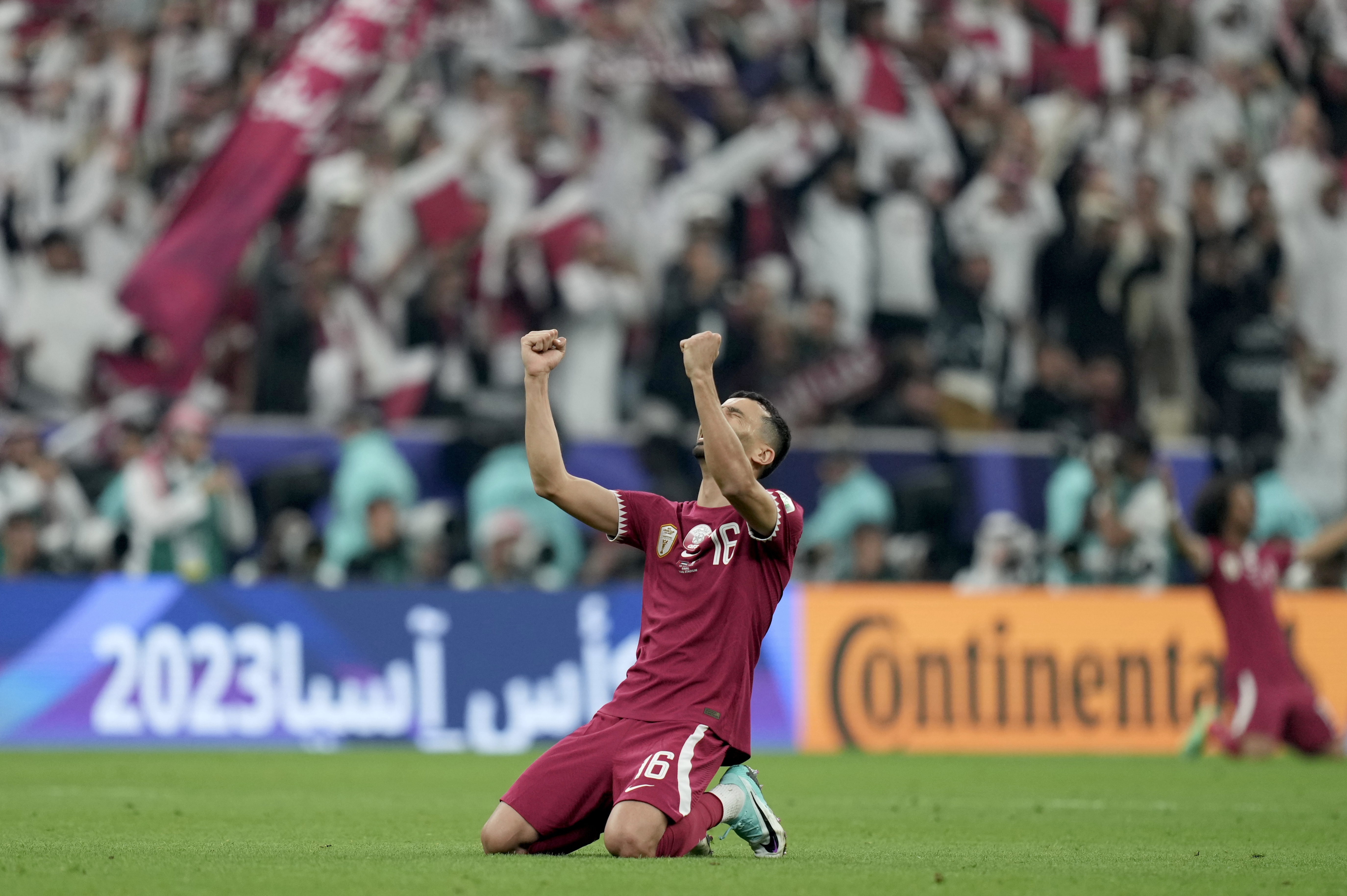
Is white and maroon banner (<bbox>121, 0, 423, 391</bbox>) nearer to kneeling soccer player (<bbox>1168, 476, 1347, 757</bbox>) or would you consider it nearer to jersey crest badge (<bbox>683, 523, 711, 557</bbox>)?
kneeling soccer player (<bbox>1168, 476, 1347, 757</bbox>)

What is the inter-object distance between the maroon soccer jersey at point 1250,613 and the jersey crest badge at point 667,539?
7.04m

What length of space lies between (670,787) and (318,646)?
8270 millimetres

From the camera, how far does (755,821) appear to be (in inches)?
279

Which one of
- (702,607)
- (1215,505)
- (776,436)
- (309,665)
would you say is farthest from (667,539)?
(309,665)

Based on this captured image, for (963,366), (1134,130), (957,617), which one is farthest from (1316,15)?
(957,617)

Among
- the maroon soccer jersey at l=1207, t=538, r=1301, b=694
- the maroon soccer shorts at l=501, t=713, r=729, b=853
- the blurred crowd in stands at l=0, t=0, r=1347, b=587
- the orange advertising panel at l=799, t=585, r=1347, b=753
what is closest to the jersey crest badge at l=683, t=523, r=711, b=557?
the maroon soccer shorts at l=501, t=713, r=729, b=853

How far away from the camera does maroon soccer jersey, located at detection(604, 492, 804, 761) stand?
7.05 metres

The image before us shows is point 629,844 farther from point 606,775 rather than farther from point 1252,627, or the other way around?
point 1252,627

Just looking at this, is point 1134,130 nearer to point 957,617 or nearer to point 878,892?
point 957,617

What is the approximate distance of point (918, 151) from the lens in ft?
62.6

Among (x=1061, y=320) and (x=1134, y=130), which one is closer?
(x=1061, y=320)

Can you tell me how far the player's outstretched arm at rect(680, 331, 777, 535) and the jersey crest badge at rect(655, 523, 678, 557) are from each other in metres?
0.52

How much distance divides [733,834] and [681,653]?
231 cm

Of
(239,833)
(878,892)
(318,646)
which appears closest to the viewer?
(878,892)
